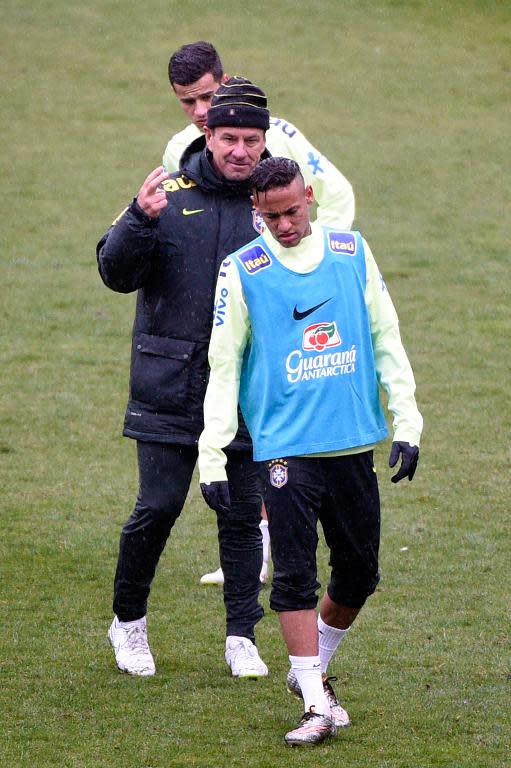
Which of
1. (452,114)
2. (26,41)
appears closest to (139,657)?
(452,114)

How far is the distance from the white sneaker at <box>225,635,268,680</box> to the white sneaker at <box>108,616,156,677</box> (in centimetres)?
34

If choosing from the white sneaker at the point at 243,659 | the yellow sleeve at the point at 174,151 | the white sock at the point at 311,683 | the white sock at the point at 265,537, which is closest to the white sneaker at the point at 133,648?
the white sneaker at the point at 243,659

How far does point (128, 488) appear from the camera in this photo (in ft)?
30.0

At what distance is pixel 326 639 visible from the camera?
5406mm

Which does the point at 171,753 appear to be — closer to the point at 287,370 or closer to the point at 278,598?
the point at 278,598

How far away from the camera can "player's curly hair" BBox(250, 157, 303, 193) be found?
193 inches

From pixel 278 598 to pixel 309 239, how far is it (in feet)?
4.37

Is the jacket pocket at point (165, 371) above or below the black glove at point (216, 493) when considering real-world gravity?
above

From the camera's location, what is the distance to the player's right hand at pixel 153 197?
5.33 meters

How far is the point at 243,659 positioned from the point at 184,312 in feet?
4.99

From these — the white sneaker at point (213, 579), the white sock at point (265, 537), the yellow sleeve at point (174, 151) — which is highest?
the yellow sleeve at point (174, 151)

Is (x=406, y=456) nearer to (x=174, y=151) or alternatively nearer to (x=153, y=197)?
(x=153, y=197)

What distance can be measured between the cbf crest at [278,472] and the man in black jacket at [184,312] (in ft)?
2.53

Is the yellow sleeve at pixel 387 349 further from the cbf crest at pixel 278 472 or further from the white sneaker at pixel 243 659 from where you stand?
the white sneaker at pixel 243 659
